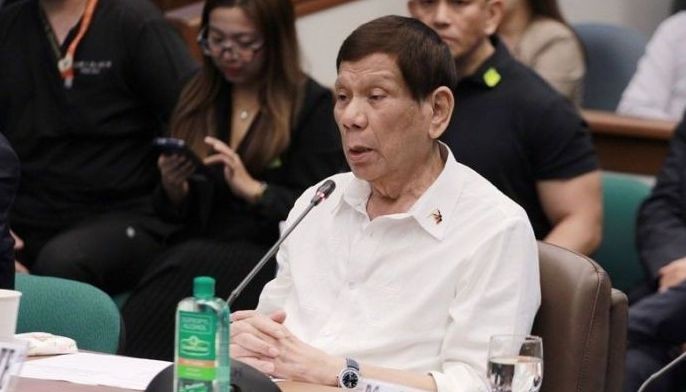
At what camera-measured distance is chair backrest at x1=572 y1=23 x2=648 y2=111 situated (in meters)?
5.86

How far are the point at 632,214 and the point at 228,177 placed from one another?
1.15 m

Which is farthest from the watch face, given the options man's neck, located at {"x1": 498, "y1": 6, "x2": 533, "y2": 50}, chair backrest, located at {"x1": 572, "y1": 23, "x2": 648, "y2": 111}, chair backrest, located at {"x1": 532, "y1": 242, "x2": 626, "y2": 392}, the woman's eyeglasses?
chair backrest, located at {"x1": 572, "y1": 23, "x2": 648, "y2": 111}

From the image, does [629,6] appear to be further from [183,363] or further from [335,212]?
[183,363]

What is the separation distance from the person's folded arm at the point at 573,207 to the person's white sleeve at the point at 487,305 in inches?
47.6

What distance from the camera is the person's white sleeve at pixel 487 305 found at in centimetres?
279

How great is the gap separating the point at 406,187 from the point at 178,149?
156 centimetres

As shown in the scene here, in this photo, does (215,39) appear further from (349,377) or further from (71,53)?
(349,377)

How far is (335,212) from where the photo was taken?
309 cm

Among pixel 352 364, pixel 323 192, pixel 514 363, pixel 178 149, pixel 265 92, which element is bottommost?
pixel 178 149

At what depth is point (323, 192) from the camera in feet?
9.40

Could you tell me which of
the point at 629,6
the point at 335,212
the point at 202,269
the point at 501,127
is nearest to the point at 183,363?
the point at 335,212

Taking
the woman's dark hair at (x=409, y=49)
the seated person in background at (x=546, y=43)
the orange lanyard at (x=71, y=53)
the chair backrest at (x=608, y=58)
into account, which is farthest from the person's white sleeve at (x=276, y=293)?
the chair backrest at (x=608, y=58)

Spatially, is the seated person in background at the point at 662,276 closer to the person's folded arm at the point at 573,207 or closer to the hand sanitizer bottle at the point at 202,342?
the person's folded arm at the point at 573,207

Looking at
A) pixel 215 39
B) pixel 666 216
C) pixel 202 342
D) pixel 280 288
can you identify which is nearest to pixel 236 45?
pixel 215 39
